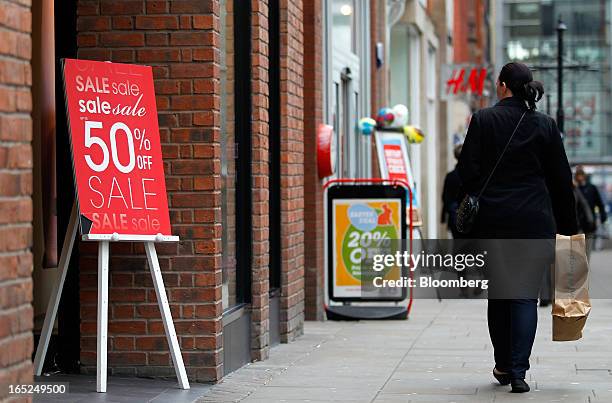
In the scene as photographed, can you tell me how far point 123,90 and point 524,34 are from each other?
251 feet

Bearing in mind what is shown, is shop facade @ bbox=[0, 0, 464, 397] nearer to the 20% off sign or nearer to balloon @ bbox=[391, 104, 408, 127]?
the 20% off sign

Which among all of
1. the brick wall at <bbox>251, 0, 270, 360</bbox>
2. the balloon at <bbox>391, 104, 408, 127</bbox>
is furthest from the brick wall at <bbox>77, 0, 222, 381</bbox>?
the balloon at <bbox>391, 104, 408, 127</bbox>

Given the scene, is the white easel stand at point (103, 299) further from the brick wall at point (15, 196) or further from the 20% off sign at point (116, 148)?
the brick wall at point (15, 196)

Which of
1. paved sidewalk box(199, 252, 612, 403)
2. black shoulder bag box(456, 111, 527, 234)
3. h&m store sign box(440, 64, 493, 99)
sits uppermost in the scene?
h&m store sign box(440, 64, 493, 99)

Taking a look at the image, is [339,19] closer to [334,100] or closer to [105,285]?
[334,100]

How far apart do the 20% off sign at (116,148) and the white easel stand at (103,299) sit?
8 centimetres

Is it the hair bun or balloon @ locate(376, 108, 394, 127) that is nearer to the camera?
the hair bun

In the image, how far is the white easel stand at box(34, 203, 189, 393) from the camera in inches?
287

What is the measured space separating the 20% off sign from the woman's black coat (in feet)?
5.77

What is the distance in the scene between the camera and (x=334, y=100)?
1430 cm

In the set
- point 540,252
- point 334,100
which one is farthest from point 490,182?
point 334,100

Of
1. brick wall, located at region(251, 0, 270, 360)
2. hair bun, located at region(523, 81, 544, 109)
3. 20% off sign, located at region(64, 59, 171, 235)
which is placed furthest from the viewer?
brick wall, located at region(251, 0, 270, 360)

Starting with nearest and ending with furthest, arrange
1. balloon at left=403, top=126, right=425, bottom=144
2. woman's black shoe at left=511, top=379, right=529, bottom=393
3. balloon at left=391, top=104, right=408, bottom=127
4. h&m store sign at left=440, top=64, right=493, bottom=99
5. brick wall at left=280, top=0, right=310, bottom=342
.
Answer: woman's black shoe at left=511, top=379, right=529, bottom=393 < brick wall at left=280, top=0, right=310, bottom=342 < balloon at left=391, top=104, right=408, bottom=127 < balloon at left=403, top=126, right=425, bottom=144 < h&m store sign at left=440, top=64, right=493, bottom=99

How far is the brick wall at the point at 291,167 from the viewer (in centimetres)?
1059
